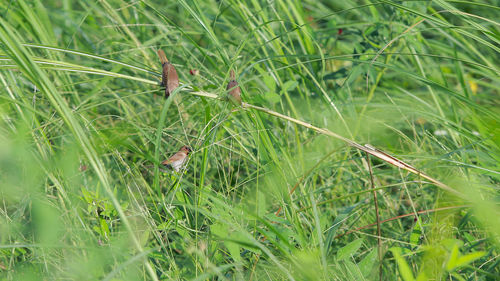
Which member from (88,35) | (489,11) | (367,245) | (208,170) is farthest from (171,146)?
(489,11)

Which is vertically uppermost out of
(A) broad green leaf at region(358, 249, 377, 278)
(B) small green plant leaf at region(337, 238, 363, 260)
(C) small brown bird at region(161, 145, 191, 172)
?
(C) small brown bird at region(161, 145, 191, 172)

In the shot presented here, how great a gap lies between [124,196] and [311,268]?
1.08 metres

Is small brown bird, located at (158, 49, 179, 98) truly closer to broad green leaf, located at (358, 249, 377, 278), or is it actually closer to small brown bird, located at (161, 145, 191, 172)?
small brown bird, located at (161, 145, 191, 172)

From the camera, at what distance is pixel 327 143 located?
99.0 inches

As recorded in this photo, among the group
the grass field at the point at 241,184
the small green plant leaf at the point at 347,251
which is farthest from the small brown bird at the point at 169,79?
the small green plant leaf at the point at 347,251

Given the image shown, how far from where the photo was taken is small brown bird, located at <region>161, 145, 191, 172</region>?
194cm

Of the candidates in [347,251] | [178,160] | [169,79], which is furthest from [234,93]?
[347,251]

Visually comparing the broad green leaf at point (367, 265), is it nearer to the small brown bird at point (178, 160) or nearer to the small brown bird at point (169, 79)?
the small brown bird at point (178, 160)

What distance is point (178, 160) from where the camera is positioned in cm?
195

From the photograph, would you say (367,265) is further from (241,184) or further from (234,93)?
(234,93)

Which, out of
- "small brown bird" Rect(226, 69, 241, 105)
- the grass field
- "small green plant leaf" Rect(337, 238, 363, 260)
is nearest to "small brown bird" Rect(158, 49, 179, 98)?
the grass field

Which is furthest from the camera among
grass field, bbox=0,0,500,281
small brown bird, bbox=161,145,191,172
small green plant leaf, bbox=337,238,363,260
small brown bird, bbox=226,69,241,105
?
small brown bird, bbox=161,145,191,172

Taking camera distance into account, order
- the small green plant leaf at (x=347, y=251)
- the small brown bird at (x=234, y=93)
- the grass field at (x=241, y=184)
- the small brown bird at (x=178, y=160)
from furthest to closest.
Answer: the small brown bird at (x=178, y=160) → the small brown bird at (x=234, y=93) → the small green plant leaf at (x=347, y=251) → the grass field at (x=241, y=184)

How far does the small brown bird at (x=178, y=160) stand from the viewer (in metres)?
1.94
